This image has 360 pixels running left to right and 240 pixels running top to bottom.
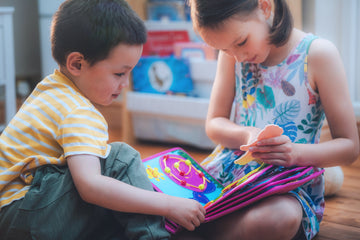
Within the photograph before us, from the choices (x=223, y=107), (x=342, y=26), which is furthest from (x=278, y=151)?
(x=342, y=26)

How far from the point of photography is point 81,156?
0.77 metres

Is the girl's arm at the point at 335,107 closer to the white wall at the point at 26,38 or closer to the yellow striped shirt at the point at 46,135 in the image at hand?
the yellow striped shirt at the point at 46,135

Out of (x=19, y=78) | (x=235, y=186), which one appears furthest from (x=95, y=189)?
(x=19, y=78)

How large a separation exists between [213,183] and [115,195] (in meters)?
0.29

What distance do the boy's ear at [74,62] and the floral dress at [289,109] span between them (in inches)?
16.0

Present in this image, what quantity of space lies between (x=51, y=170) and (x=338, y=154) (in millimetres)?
553

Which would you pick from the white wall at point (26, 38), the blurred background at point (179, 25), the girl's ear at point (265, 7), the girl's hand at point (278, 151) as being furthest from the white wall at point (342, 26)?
the white wall at point (26, 38)

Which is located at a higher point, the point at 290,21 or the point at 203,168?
the point at 290,21

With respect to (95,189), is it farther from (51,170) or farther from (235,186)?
(235,186)

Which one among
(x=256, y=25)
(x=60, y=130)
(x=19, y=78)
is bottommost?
(x=19, y=78)

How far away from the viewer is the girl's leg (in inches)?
33.4

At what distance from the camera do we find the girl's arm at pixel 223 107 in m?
1.06

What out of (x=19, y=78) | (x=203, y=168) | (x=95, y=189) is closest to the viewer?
(x=95, y=189)

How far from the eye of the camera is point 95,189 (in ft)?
2.52
